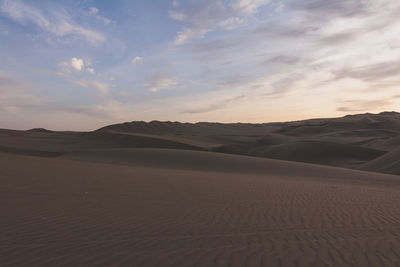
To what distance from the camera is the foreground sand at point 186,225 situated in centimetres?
381

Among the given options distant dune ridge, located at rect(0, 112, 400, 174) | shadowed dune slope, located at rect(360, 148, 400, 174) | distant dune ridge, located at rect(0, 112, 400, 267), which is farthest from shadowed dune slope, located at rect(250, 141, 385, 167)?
distant dune ridge, located at rect(0, 112, 400, 267)

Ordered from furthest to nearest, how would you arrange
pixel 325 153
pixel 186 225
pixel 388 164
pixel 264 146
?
1. pixel 264 146
2. pixel 325 153
3. pixel 388 164
4. pixel 186 225

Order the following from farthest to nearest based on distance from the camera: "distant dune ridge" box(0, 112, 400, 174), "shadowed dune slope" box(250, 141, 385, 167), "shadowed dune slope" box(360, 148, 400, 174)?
"shadowed dune slope" box(250, 141, 385, 167)
"distant dune ridge" box(0, 112, 400, 174)
"shadowed dune slope" box(360, 148, 400, 174)

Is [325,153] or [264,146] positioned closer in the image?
[325,153]

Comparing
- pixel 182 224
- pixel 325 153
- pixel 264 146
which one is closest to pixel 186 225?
pixel 182 224

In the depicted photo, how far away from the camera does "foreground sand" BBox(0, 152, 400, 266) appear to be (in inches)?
150

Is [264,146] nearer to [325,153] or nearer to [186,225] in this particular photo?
[325,153]

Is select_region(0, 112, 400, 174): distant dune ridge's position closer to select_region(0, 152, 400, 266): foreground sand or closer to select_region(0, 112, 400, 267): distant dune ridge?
select_region(0, 112, 400, 267): distant dune ridge

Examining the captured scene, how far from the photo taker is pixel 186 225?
204 inches

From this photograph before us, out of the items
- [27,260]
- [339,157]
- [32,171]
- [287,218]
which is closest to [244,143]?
[339,157]

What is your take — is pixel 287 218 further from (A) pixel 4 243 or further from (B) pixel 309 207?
(A) pixel 4 243

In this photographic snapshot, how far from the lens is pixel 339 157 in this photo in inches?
1195

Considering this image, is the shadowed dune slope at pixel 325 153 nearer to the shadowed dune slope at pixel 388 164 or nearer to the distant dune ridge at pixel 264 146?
the distant dune ridge at pixel 264 146

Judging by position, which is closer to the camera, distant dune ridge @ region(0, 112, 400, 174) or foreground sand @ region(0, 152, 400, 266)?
foreground sand @ region(0, 152, 400, 266)
